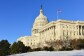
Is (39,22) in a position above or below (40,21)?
below

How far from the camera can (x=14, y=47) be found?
88812mm

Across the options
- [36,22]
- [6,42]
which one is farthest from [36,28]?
[6,42]

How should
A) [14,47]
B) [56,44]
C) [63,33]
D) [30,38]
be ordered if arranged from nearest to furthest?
1. [14,47]
2. [56,44]
3. [63,33]
4. [30,38]

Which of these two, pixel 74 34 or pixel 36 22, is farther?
pixel 36 22

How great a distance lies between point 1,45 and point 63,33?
49.9m

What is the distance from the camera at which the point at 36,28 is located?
177125 millimetres

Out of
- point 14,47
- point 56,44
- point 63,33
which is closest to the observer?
point 14,47

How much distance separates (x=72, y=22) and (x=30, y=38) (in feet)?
110

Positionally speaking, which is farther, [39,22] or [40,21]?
[39,22]

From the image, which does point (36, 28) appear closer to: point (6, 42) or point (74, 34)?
point (74, 34)

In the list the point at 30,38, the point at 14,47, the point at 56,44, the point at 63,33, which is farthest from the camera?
the point at 30,38

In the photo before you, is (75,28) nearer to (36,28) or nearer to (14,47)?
(36,28)

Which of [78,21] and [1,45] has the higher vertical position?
[78,21]

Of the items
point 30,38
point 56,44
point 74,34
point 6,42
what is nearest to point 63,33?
point 74,34
